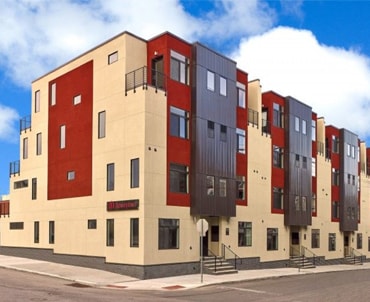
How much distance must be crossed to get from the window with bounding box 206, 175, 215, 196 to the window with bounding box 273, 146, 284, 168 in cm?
1034

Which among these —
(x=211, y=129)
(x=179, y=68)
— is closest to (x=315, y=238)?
(x=211, y=129)

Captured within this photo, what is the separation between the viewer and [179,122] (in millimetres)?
28969

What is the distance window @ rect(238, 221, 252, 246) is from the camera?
33438mm

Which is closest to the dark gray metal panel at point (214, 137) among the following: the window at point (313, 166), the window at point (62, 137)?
the window at point (62, 137)

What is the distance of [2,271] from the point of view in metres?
27.2

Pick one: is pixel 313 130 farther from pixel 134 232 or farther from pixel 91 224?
pixel 134 232

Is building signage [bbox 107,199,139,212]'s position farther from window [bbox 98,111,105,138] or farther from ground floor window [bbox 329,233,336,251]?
ground floor window [bbox 329,233,336,251]

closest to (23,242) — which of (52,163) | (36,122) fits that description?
(52,163)

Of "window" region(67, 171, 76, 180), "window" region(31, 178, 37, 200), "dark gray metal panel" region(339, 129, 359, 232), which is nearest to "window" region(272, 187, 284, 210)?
"dark gray metal panel" region(339, 129, 359, 232)

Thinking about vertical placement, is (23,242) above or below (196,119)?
below

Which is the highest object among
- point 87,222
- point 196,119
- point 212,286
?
point 196,119

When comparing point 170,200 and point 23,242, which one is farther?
point 23,242

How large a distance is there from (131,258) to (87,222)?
17.0ft

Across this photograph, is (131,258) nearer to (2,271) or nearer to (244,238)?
(2,271)
